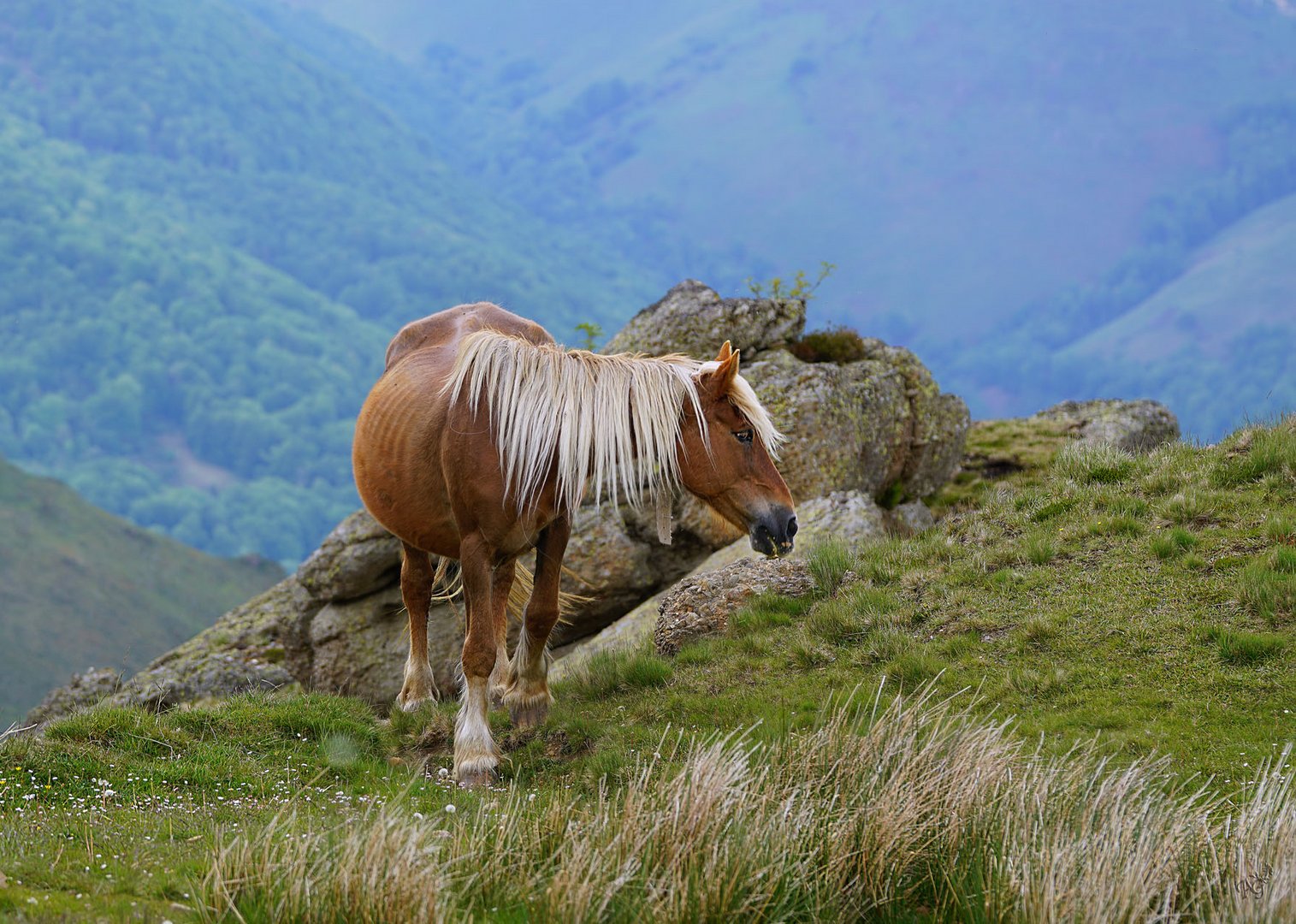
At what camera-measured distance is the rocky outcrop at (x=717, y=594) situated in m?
9.25

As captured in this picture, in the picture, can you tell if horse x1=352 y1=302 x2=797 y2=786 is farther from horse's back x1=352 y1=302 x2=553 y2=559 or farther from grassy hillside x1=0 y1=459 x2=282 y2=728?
grassy hillside x1=0 y1=459 x2=282 y2=728

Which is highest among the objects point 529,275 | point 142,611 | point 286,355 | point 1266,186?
point 1266,186

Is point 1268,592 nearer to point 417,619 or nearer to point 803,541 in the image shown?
point 803,541

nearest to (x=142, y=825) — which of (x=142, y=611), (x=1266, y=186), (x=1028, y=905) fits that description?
(x=1028, y=905)

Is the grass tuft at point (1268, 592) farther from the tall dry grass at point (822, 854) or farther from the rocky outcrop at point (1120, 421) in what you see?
the rocky outcrop at point (1120, 421)

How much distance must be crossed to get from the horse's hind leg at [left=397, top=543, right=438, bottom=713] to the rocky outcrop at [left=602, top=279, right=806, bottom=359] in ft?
15.2

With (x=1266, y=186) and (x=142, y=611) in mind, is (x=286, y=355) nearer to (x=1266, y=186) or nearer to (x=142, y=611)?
(x=142, y=611)

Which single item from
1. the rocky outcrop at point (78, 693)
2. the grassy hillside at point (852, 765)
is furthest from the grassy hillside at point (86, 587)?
the grassy hillside at point (852, 765)

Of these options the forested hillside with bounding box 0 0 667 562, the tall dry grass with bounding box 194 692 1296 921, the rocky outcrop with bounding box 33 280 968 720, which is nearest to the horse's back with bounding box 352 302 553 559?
the rocky outcrop with bounding box 33 280 968 720

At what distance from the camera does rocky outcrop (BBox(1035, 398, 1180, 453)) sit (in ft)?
49.4

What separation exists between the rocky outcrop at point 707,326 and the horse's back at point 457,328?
349 cm

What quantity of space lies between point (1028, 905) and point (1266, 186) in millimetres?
215374

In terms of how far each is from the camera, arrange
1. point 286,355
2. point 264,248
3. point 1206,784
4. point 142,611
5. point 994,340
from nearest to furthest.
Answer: point 1206,784 < point 142,611 < point 286,355 < point 994,340 < point 264,248

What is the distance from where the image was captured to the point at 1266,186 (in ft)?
615
